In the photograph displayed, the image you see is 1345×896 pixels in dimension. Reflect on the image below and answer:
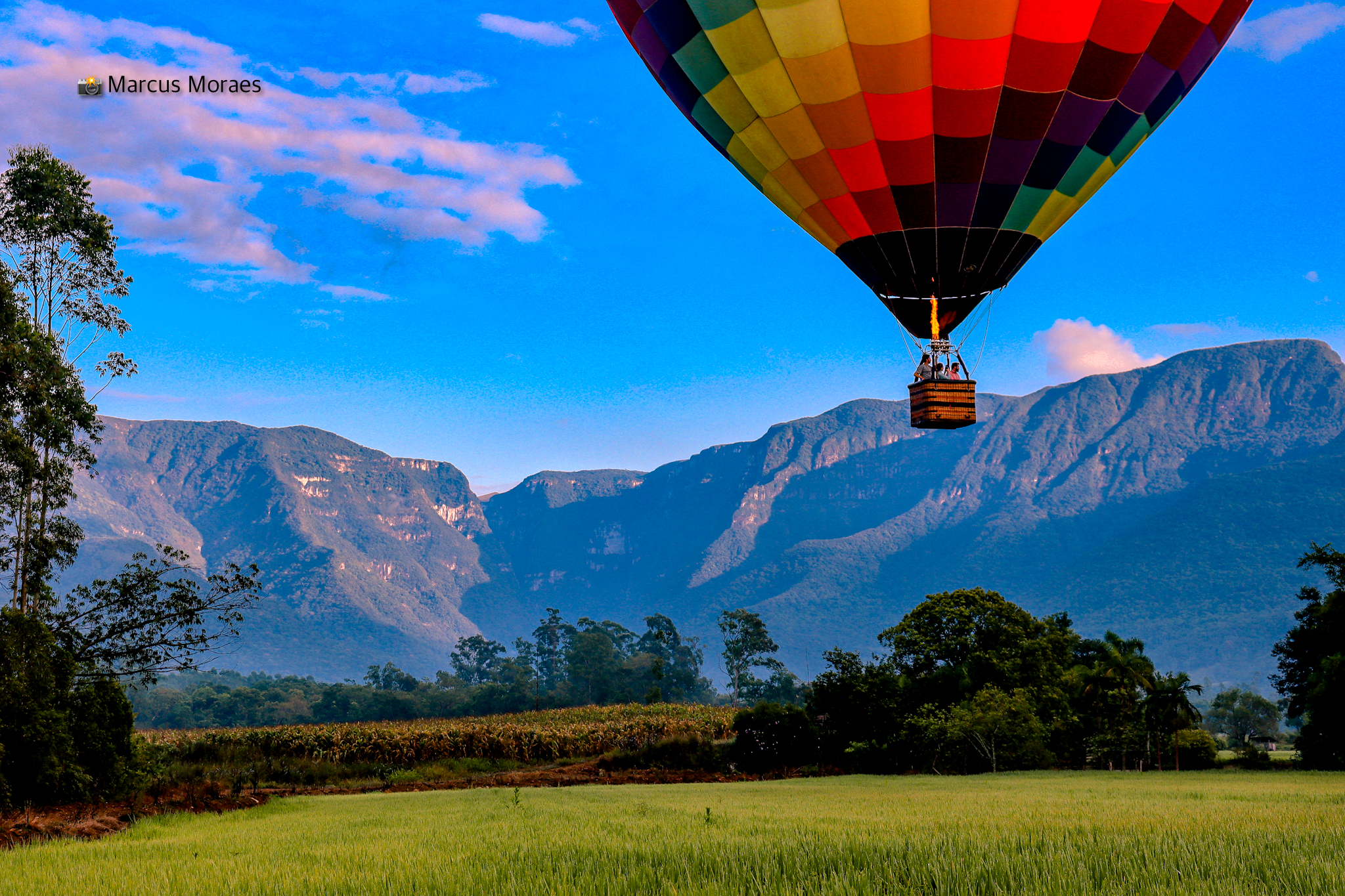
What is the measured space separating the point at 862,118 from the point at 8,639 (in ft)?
58.4

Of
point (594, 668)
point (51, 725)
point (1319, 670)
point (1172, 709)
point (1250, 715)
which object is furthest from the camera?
point (594, 668)

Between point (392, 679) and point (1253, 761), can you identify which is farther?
point (392, 679)

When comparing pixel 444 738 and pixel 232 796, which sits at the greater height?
pixel 232 796

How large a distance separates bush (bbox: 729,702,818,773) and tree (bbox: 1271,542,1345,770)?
19.9 meters

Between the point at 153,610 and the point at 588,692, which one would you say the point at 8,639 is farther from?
the point at 588,692

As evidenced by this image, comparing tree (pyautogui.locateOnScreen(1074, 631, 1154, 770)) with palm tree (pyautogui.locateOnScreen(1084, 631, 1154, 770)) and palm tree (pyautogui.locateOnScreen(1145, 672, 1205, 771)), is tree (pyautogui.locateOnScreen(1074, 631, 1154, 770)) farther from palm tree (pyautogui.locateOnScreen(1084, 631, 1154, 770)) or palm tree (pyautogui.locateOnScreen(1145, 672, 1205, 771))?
palm tree (pyautogui.locateOnScreen(1145, 672, 1205, 771))

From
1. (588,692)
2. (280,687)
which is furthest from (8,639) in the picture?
(280,687)

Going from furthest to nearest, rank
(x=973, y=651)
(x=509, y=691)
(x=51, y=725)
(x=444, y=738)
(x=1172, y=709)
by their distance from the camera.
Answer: (x=509, y=691) < (x=444, y=738) < (x=973, y=651) < (x=1172, y=709) < (x=51, y=725)

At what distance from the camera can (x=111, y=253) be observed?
80.1 feet

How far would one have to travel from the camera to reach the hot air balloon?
1420 centimetres

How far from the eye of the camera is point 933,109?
14.9 m

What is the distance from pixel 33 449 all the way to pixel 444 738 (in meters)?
25.4

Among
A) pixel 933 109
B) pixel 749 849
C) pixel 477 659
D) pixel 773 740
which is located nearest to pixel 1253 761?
pixel 773 740

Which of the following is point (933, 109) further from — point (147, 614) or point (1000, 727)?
point (1000, 727)
